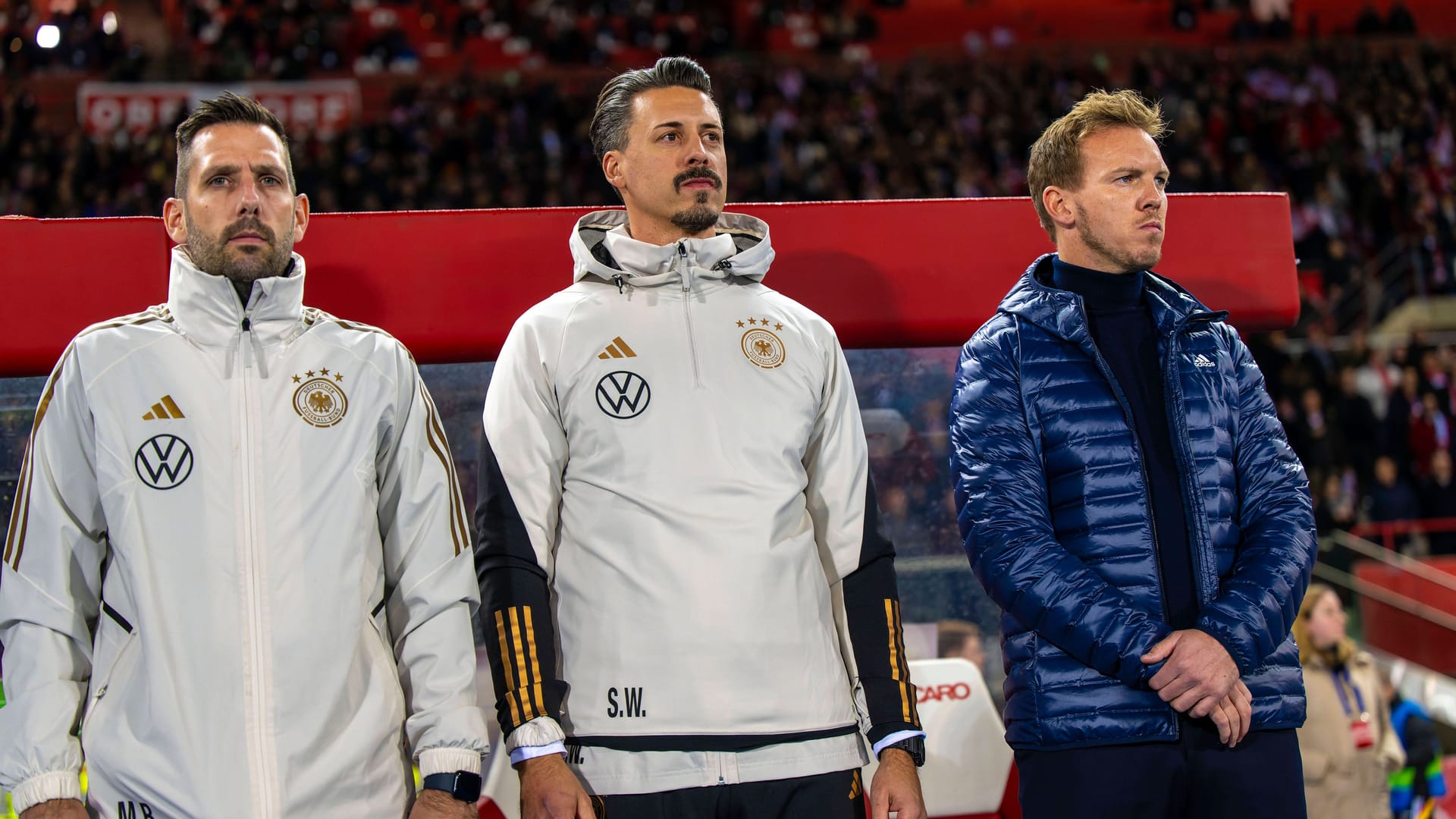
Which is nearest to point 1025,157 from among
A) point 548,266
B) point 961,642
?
point 961,642

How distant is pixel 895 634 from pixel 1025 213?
147 cm

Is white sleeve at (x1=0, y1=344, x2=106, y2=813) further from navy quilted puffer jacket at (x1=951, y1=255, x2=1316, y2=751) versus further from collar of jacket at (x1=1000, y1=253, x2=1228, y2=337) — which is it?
collar of jacket at (x1=1000, y1=253, x2=1228, y2=337)

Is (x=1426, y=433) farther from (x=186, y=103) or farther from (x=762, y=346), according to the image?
(x=186, y=103)

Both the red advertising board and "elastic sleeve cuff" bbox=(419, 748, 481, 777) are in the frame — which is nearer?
"elastic sleeve cuff" bbox=(419, 748, 481, 777)

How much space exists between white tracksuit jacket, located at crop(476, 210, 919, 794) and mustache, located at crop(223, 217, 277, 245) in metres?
0.50

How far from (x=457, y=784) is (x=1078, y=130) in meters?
1.88

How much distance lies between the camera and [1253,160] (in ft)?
50.0

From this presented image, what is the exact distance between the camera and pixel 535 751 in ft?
7.38

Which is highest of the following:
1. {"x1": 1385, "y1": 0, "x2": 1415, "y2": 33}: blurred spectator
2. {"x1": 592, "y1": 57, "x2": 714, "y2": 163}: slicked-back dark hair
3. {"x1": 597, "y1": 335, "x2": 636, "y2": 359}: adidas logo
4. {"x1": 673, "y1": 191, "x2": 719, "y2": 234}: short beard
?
{"x1": 1385, "y1": 0, "x2": 1415, "y2": 33}: blurred spectator

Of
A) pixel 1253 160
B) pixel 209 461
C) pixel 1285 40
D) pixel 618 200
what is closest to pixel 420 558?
pixel 209 461

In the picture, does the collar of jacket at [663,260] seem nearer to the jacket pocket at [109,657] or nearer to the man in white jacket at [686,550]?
the man in white jacket at [686,550]

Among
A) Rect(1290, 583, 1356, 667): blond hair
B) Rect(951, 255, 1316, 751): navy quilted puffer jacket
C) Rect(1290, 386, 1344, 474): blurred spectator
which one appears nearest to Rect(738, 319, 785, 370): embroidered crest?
Rect(951, 255, 1316, 751): navy quilted puffer jacket

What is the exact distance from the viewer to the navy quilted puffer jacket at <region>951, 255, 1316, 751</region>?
8.02 ft

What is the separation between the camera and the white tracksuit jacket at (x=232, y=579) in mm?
2168
